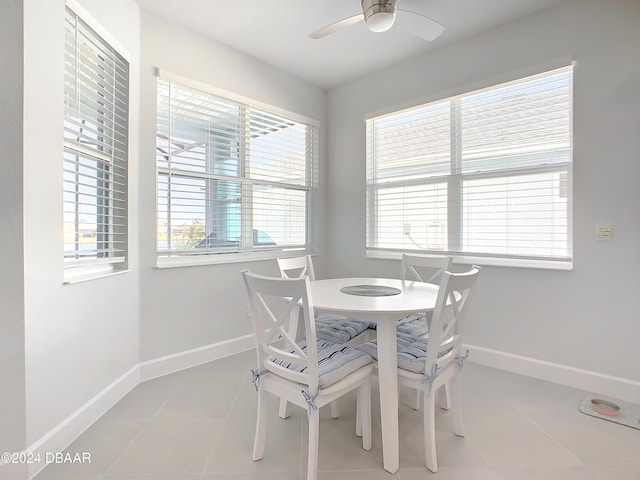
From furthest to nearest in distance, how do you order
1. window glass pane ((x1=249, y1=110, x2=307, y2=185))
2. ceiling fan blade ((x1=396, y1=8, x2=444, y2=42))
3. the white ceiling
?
window glass pane ((x1=249, y1=110, x2=307, y2=185))
the white ceiling
ceiling fan blade ((x1=396, y1=8, x2=444, y2=42))

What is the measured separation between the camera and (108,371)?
2.03 m

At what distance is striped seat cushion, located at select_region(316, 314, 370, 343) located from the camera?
1964mm

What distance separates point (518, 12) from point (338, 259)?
2.59 meters

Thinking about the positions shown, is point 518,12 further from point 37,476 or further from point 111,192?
point 37,476

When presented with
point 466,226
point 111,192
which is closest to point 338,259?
point 466,226

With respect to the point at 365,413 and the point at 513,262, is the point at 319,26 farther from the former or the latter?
the point at 365,413

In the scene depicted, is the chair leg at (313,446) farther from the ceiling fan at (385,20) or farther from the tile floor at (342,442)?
the ceiling fan at (385,20)

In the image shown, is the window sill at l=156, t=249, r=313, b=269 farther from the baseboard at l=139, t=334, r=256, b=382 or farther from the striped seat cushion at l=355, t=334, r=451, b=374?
the striped seat cushion at l=355, t=334, r=451, b=374

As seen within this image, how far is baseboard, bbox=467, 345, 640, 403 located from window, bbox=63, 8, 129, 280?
284cm

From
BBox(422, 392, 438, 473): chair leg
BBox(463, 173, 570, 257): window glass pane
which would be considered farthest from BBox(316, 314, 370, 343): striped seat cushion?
BBox(463, 173, 570, 257): window glass pane

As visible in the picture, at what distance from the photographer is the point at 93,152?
1957mm

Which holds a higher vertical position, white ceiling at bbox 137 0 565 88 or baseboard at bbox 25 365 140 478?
white ceiling at bbox 137 0 565 88

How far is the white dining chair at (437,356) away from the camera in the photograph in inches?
57.3

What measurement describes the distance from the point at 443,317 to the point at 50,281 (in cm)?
189
